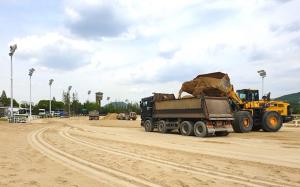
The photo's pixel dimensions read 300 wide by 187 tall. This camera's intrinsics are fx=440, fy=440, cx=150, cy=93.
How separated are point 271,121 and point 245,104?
2.17 meters

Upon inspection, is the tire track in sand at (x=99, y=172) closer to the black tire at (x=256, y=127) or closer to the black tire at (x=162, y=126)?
the black tire at (x=162, y=126)

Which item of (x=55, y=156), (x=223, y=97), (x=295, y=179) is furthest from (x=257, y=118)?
(x=295, y=179)

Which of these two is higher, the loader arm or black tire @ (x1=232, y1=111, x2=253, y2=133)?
the loader arm

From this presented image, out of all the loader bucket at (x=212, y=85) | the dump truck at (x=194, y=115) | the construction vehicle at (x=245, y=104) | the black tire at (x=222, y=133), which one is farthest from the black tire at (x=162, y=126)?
the black tire at (x=222, y=133)

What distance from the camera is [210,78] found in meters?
29.2

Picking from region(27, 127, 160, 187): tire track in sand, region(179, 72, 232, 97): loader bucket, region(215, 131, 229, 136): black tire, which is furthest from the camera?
region(179, 72, 232, 97): loader bucket

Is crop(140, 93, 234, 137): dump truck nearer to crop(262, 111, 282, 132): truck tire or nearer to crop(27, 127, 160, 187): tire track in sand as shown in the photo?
crop(262, 111, 282, 132): truck tire

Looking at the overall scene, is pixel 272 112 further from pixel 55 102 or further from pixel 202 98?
pixel 55 102

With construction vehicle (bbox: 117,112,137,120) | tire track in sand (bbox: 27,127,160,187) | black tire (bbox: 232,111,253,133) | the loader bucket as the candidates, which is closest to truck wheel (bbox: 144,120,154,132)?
the loader bucket

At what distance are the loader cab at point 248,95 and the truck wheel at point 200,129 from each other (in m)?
6.26

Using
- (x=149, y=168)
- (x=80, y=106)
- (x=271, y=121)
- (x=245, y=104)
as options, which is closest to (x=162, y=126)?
(x=245, y=104)

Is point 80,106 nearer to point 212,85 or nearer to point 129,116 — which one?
point 129,116

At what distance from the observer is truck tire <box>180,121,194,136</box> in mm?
28014

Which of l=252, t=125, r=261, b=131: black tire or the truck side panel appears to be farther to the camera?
l=252, t=125, r=261, b=131: black tire
